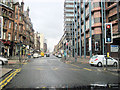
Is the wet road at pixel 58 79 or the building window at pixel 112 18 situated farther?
the building window at pixel 112 18

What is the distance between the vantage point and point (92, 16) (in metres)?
41.4

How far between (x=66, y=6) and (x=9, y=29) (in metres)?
69.2

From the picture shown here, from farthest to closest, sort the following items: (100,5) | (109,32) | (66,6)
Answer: (66,6)
(100,5)
(109,32)

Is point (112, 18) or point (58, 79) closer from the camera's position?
point (58, 79)

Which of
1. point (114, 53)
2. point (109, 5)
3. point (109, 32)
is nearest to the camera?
point (109, 32)

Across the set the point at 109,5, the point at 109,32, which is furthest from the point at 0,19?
the point at 109,5

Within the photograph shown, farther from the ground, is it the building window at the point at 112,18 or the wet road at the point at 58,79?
the building window at the point at 112,18

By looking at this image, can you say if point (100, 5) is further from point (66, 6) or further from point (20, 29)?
point (66, 6)

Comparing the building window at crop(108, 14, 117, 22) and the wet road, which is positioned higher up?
the building window at crop(108, 14, 117, 22)

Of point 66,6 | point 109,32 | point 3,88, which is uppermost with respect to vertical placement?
point 66,6

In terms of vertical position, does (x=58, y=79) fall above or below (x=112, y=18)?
below

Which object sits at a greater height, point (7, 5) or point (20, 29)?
point (7, 5)

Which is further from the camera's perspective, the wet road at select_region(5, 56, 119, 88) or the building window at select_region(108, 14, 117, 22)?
the building window at select_region(108, 14, 117, 22)

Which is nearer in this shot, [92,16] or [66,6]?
[92,16]
